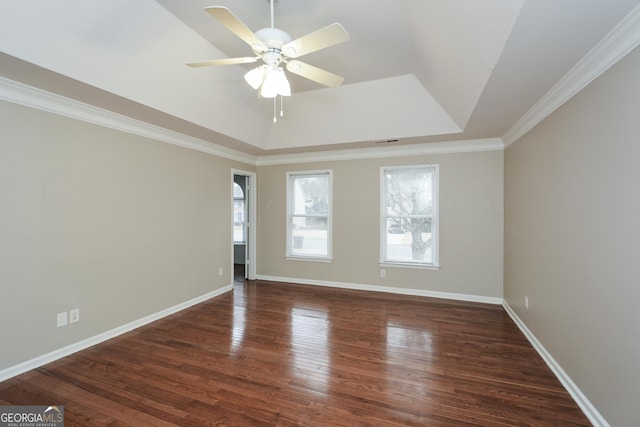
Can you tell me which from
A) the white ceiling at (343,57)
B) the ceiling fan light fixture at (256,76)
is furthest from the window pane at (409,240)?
the ceiling fan light fixture at (256,76)

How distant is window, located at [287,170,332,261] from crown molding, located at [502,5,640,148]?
3200 mm

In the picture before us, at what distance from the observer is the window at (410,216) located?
4590 millimetres

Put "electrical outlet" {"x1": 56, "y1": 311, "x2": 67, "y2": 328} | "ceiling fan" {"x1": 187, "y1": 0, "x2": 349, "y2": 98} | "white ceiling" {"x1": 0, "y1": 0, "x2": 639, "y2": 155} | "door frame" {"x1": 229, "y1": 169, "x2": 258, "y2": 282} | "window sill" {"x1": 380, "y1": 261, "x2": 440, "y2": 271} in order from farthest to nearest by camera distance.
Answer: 1. "door frame" {"x1": 229, "y1": 169, "x2": 258, "y2": 282}
2. "window sill" {"x1": 380, "y1": 261, "x2": 440, "y2": 271}
3. "electrical outlet" {"x1": 56, "y1": 311, "x2": 67, "y2": 328}
4. "white ceiling" {"x1": 0, "y1": 0, "x2": 639, "y2": 155}
5. "ceiling fan" {"x1": 187, "y1": 0, "x2": 349, "y2": 98}

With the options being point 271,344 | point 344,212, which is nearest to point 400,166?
point 344,212

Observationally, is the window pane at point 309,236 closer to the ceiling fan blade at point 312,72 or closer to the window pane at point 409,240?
the window pane at point 409,240

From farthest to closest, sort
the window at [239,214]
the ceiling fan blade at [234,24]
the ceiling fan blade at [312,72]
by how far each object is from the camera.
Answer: the window at [239,214] → the ceiling fan blade at [312,72] → the ceiling fan blade at [234,24]

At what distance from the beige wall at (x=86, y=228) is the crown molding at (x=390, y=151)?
65.0 inches

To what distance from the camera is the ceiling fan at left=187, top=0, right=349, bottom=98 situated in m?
1.64

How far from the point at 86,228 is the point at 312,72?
273 centimetres

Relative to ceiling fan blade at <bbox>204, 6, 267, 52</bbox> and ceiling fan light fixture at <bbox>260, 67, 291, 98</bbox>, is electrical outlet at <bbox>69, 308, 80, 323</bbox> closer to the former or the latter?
ceiling fan light fixture at <bbox>260, 67, 291, 98</bbox>

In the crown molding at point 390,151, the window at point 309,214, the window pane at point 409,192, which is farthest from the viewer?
the window at point 309,214

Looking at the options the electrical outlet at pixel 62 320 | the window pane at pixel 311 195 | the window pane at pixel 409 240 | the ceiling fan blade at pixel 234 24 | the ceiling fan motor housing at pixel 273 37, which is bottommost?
the electrical outlet at pixel 62 320

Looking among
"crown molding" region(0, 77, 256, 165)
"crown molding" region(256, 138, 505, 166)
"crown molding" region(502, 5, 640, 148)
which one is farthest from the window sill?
"crown molding" region(0, 77, 256, 165)

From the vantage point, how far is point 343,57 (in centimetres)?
311
